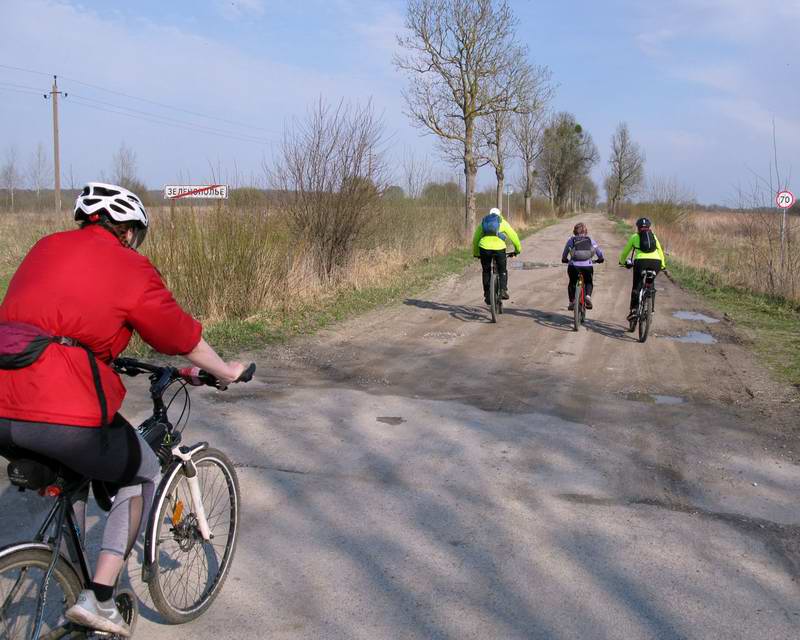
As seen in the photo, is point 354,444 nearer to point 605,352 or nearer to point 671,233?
point 605,352

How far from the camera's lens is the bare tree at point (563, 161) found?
6500cm

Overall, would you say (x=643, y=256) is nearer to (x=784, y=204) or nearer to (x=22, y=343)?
(x=784, y=204)

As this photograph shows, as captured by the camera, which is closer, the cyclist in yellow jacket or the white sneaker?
the white sneaker

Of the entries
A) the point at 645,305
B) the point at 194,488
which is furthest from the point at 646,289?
the point at 194,488

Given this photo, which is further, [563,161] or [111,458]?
[563,161]

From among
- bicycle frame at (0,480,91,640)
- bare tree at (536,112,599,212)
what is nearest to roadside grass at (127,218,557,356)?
bicycle frame at (0,480,91,640)

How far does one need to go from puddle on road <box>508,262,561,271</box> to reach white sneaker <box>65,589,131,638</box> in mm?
19296

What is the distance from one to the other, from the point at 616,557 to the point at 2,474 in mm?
3952

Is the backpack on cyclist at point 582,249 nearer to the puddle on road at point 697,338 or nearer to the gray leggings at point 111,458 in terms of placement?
the puddle on road at point 697,338

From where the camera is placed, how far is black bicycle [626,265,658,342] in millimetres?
10781

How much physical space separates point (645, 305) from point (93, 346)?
9.58 m

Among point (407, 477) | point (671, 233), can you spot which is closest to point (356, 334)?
point (407, 477)

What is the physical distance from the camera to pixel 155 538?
2928 millimetres

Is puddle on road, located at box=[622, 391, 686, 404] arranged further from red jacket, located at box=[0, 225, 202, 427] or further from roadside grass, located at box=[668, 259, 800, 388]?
red jacket, located at box=[0, 225, 202, 427]
